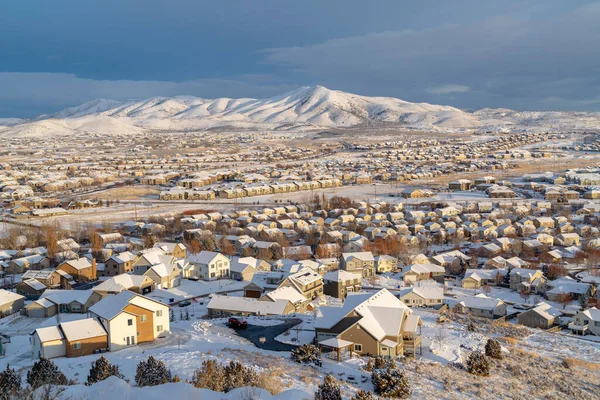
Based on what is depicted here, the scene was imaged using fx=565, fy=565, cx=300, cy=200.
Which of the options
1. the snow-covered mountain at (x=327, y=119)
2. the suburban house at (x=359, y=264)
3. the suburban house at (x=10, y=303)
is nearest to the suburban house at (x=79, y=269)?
the suburban house at (x=10, y=303)

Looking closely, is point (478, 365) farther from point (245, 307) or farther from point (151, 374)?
point (245, 307)

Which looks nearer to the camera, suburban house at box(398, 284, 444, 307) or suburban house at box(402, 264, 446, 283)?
suburban house at box(398, 284, 444, 307)

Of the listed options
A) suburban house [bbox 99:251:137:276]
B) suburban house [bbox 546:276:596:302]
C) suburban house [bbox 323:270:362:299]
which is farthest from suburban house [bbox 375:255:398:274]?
suburban house [bbox 99:251:137:276]

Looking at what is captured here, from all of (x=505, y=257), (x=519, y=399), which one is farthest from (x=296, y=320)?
(x=505, y=257)

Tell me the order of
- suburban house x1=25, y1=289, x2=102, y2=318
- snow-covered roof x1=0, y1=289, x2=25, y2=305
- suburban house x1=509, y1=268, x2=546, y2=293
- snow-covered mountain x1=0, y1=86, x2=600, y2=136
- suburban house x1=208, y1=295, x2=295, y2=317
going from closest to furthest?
suburban house x1=208, y1=295, x2=295, y2=317 → suburban house x1=25, y1=289, x2=102, y2=318 → snow-covered roof x1=0, y1=289, x2=25, y2=305 → suburban house x1=509, y1=268, x2=546, y2=293 → snow-covered mountain x1=0, y1=86, x2=600, y2=136

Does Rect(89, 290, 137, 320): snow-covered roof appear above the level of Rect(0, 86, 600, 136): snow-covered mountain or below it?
below

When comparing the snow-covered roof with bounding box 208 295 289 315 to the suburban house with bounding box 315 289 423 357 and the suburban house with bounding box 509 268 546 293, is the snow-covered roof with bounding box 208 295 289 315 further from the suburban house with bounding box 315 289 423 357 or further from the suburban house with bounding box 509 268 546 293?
the suburban house with bounding box 509 268 546 293

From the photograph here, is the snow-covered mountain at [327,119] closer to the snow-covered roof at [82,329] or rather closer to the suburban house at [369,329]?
the snow-covered roof at [82,329]

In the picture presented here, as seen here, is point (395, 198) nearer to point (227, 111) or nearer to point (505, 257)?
point (505, 257)
